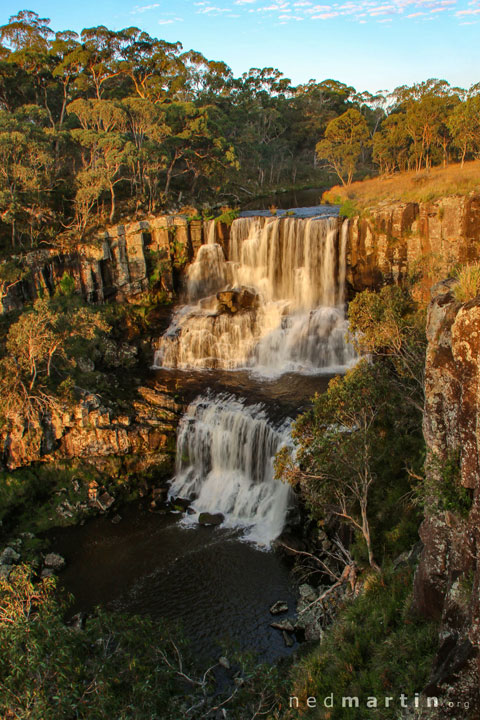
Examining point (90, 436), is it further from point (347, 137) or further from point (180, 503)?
point (347, 137)

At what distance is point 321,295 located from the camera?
3503cm

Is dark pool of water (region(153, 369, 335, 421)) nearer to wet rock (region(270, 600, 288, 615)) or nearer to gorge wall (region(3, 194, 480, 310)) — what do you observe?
gorge wall (region(3, 194, 480, 310))

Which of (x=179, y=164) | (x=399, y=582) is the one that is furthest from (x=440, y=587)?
(x=179, y=164)

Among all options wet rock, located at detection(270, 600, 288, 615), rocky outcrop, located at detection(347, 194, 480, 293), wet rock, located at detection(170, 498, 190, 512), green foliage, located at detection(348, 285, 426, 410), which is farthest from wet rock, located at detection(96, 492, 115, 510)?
rocky outcrop, located at detection(347, 194, 480, 293)

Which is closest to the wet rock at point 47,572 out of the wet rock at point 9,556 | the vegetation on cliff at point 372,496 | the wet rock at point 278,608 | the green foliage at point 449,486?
the wet rock at point 9,556

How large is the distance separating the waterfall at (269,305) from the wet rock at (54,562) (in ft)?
48.5

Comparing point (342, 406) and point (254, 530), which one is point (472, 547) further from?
point (254, 530)

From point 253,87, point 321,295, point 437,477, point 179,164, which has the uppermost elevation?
point 253,87

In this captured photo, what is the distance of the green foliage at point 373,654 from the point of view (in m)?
9.97

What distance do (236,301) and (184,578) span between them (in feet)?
67.7

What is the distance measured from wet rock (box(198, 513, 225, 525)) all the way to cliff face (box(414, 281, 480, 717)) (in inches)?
513

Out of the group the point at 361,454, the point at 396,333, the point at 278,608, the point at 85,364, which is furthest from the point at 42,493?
the point at 396,333

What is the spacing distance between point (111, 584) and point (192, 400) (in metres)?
11.1

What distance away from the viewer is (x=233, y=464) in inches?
1000
